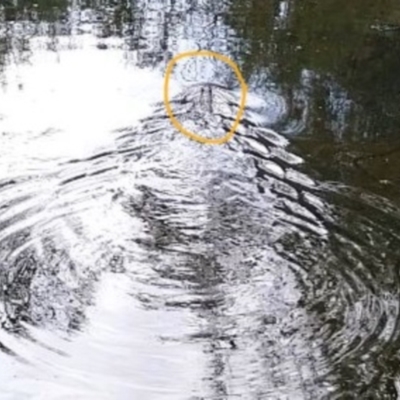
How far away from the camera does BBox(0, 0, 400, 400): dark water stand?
324cm

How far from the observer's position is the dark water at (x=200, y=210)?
3.24m

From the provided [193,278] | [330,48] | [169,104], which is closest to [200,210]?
[193,278]

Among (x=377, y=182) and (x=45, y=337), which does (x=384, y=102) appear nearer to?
(x=377, y=182)

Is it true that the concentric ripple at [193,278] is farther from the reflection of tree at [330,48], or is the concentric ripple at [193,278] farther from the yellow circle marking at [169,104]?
the reflection of tree at [330,48]

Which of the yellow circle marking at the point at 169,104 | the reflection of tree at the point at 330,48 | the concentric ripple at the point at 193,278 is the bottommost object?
the concentric ripple at the point at 193,278

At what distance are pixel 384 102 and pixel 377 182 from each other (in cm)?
92

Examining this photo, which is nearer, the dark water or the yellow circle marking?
the dark water

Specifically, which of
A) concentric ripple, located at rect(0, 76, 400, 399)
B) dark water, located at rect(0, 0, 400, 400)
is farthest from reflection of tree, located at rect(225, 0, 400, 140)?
concentric ripple, located at rect(0, 76, 400, 399)

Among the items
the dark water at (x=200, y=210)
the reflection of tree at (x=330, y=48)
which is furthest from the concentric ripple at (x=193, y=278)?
the reflection of tree at (x=330, y=48)

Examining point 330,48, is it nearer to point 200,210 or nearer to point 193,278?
point 200,210

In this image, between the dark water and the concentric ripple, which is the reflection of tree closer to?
the dark water

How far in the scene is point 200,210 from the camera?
418 centimetres

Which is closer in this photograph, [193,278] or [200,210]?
[193,278]

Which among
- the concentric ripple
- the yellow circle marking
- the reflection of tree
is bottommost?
the concentric ripple
